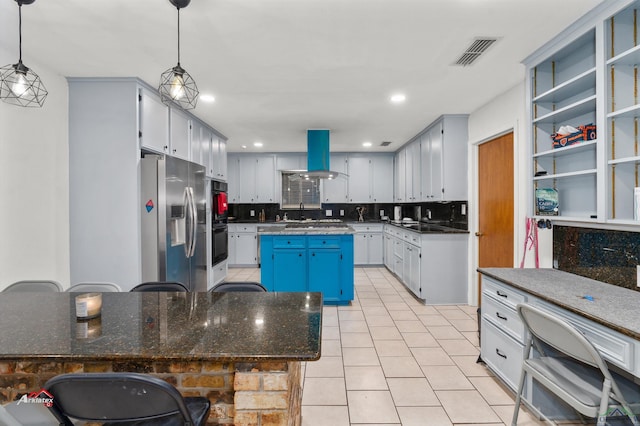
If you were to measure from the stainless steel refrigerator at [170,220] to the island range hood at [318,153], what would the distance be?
5.99 feet

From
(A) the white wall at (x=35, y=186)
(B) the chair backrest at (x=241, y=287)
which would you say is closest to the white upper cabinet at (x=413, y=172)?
(B) the chair backrest at (x=241, y=287)

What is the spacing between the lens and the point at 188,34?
2.35 meters

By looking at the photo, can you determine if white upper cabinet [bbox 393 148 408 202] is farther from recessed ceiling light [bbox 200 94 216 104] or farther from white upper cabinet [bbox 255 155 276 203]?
recessed ceiling light [bbox 200 94 216 104]

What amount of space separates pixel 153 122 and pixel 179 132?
570 millimetres

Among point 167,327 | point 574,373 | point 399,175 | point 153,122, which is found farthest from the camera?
point 399,175

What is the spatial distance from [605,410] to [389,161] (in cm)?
618

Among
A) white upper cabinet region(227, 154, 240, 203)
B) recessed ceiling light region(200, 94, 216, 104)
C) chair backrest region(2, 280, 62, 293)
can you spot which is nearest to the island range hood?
recessed ceiling light region(200, 94, 216, 104)

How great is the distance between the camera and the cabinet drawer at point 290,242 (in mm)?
4375

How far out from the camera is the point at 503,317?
7.45ft

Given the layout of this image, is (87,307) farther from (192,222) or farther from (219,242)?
(219,242)

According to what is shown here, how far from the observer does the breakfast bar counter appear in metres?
1.05

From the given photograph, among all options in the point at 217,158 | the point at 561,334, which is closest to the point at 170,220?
the point at 217,158

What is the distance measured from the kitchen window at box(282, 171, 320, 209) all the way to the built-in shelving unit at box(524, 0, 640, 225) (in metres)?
4.99

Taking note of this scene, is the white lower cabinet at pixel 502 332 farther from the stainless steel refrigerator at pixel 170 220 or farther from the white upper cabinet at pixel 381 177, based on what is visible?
the white upper cabinet at pixel 381 177
